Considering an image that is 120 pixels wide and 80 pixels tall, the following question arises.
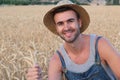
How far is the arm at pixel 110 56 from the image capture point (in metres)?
3.41

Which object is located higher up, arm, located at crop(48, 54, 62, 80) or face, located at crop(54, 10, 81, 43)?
face, located at crop(54, 10, 81, 43)

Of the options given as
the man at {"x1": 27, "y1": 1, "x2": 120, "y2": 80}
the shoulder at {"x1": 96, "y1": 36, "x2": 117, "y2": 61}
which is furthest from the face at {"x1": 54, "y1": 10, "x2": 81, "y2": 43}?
the shoulder at {"x1": 96, "y1": 36, "x2": 117, "y2": 61}

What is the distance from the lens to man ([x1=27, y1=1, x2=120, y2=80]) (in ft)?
11.0

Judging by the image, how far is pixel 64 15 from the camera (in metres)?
3.38

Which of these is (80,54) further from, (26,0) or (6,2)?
(26,0)

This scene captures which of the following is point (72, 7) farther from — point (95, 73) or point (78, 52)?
point (95, 73)

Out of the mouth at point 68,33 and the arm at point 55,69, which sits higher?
the mouth at point 68,33

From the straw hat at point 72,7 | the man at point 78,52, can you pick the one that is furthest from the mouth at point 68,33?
the straw hat at point 72,7

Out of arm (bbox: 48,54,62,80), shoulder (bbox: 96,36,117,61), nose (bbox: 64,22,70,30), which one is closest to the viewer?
nose (bbox: 64,22,70,30)

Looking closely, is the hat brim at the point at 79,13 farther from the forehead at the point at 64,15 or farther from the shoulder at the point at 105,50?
the shoulder at the point at 105,50

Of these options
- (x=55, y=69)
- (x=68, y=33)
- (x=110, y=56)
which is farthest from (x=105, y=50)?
(x=55, y=69)

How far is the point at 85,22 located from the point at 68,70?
410mm

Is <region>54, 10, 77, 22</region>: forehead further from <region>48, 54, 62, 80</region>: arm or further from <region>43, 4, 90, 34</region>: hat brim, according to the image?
<region>48, 54, 62, 80</region>: arm

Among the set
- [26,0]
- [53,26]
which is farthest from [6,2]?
[53,26]
